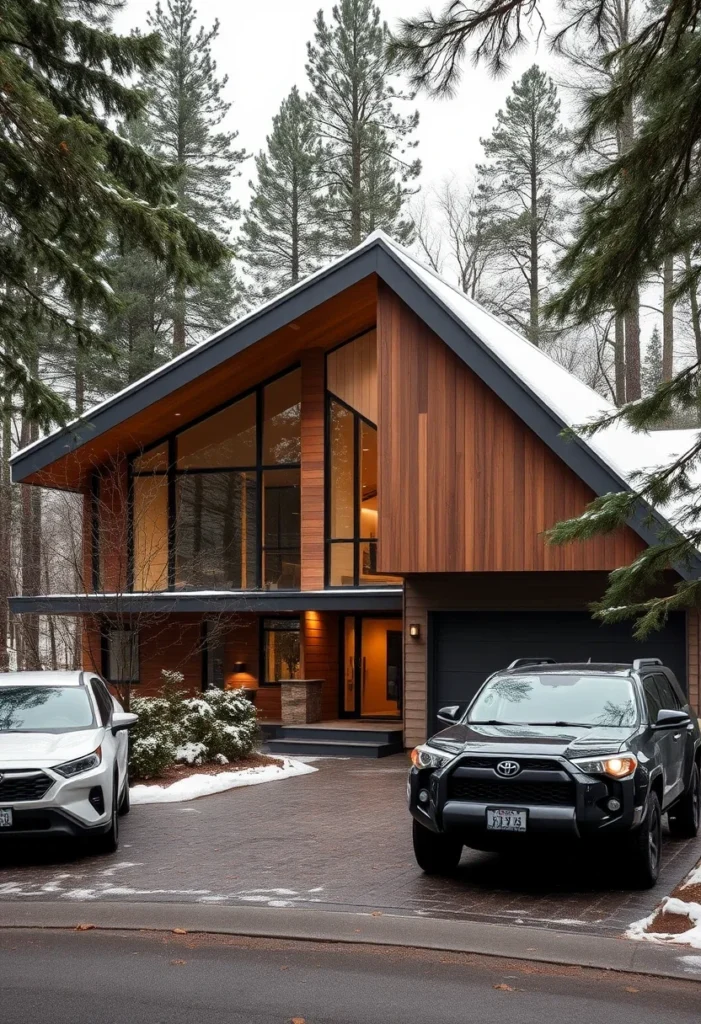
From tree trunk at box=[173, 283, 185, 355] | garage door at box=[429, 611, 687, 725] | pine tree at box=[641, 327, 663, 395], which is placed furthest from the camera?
pine tree at box=[641, 327, 663, 395]

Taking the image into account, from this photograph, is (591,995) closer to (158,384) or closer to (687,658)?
(687,658)

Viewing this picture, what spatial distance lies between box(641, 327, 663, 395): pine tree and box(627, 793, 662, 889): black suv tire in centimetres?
3876

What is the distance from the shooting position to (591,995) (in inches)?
262

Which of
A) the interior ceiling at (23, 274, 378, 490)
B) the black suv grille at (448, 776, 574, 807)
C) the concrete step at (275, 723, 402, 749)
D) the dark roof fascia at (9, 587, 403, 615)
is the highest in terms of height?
the interior ceiling at (23, 274, 378, 490)

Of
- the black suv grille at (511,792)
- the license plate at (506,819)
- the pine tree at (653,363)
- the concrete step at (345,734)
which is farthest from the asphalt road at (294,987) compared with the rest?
the pine tree at (653,363)

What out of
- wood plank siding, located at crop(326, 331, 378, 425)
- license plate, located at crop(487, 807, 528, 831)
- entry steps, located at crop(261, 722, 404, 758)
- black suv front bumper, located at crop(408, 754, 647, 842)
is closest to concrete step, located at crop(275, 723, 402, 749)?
entry steps, located at crop(261, 722, 404, 758)

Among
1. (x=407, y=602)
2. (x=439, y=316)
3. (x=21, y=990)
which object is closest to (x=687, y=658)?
(x=407, y=602)

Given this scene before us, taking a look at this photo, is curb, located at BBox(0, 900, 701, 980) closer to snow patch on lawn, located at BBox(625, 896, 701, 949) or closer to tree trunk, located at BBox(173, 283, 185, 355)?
snow patch on lawn, located at BBox(625, 896, 701, 949)

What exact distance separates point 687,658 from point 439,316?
6648mm

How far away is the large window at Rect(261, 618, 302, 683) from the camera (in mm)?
25031

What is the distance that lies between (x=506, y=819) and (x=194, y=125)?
3831 cm

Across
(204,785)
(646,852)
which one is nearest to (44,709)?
(204,785)

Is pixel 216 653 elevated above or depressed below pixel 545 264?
below

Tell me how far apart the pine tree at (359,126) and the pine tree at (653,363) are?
12.4 m
